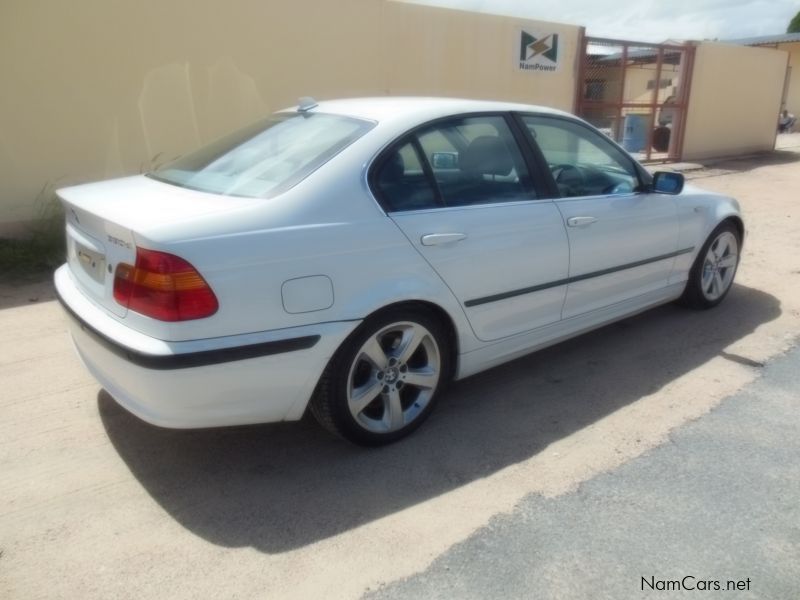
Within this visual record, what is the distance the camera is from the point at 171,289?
2445mm

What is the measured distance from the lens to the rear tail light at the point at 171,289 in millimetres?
2445

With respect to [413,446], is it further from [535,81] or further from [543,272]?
[535,81]

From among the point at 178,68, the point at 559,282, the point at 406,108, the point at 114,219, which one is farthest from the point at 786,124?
the point at 114,219

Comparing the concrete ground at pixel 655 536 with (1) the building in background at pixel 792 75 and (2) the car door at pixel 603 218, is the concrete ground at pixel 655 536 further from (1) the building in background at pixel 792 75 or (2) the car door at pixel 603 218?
(1) the building in background at pixel 792 75

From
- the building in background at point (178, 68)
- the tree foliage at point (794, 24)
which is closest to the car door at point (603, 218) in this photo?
the building in background at point (178, 68)

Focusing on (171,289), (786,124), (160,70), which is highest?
(160,70)

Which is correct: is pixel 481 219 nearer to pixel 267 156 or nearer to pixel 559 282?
pixel 559 282

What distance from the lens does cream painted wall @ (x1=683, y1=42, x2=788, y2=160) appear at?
14188 millimetres

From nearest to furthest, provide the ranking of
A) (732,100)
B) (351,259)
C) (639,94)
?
(351,259) → (639,94) → (732,100)

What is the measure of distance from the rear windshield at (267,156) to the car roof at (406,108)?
78mm

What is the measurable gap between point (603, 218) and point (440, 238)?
1253mm

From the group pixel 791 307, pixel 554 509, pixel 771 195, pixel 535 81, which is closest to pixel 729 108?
pixel 771 195

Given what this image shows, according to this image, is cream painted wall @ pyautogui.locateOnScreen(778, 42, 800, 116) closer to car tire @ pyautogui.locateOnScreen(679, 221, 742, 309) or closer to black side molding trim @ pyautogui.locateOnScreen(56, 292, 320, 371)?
car tire @ pyautogui.locateOnScreen(679, 221, 742, 309)

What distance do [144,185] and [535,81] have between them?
30.0 feet
